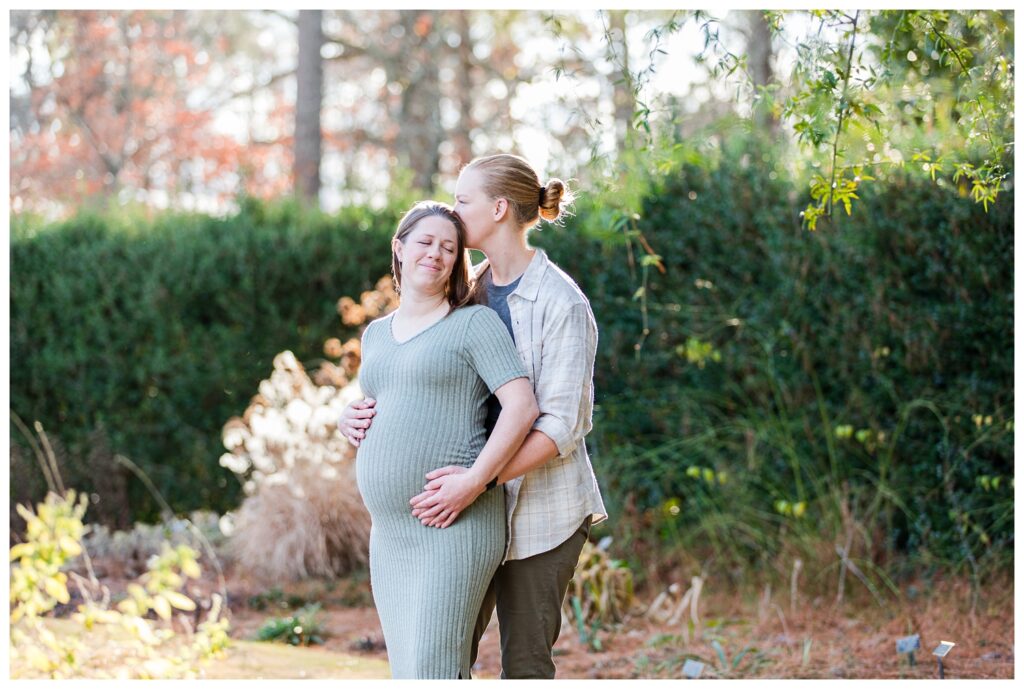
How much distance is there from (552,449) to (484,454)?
0.16 metres

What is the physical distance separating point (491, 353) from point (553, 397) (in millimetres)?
169

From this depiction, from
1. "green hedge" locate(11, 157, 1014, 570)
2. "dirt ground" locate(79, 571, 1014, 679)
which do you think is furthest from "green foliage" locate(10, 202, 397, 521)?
"dirt ground" locate(79, 571, 1014, 679)

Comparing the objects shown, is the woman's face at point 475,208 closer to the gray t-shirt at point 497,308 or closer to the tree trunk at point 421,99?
the gray t-shirt at point 497,308

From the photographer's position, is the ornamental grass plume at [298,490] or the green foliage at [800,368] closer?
the green foliage at [800,368]

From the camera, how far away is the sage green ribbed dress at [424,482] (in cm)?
227

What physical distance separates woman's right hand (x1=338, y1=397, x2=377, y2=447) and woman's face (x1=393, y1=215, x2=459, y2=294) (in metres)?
0.31

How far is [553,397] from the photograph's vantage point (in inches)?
91.3

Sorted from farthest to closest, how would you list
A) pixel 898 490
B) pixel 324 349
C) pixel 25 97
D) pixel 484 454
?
pixel 25 97
pixel 324 349
pixel 898 490
pixel 484 454

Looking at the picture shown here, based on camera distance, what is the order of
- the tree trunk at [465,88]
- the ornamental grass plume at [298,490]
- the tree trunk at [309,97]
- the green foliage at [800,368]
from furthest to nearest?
1. the tree trunk at [465,88]
2. the tree trunk at [309,97]
3. the ornamental grass plume at [298,490]
4. the green foliage at [800,368]

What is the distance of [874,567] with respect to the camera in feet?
15.9

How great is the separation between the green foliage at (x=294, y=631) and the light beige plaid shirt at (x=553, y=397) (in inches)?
100

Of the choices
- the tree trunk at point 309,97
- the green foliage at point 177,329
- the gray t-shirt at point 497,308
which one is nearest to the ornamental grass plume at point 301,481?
the green foliage at point 177,329

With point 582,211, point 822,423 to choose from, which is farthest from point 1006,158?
point 582,211

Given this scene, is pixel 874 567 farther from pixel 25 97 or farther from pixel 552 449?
pixel 25 97
